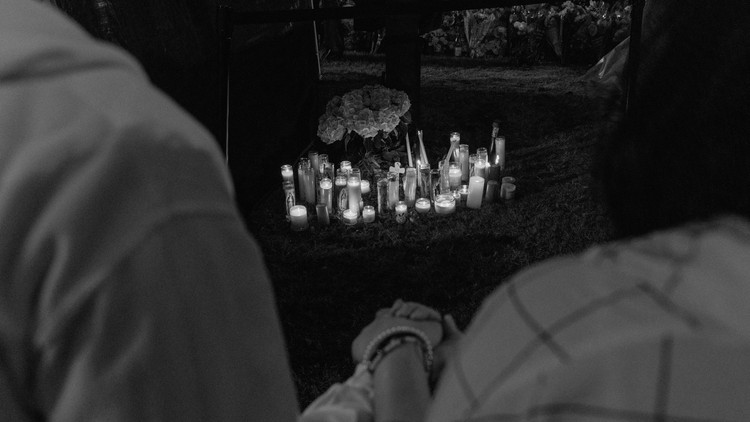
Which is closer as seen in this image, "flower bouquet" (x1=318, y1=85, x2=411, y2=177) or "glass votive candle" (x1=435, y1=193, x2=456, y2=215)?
"glass votive candle" (x1=435, y1=193, x2=456, y2=215)

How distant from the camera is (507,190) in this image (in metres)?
3.71

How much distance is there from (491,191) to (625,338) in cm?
326

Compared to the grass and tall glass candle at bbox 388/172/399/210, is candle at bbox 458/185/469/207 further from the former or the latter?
tall glass candle at bbox 388/172/399/210

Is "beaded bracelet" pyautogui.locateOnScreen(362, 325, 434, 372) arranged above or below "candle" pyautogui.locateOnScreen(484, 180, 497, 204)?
above

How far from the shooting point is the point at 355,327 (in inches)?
102

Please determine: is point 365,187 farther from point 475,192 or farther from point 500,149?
point 500,149

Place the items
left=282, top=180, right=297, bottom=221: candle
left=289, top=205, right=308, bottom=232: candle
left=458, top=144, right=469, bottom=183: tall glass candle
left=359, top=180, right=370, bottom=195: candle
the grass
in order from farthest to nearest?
1. left=458, top=144, right=469, bottom=183: tall glass candle
2. left=359, top=180, right=370, bottom=195: candle
3. left=282, top=180, right=297, bottom=221: candle
4. left=289, top=205, right=308, bottom=232: candle
5. the grass

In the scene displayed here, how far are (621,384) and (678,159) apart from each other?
0.29 metres

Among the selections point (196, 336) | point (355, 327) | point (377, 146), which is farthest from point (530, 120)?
point (196, 336)

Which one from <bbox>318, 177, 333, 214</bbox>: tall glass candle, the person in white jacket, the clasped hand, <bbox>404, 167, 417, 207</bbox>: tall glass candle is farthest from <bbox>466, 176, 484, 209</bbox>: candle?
the person in white jacket

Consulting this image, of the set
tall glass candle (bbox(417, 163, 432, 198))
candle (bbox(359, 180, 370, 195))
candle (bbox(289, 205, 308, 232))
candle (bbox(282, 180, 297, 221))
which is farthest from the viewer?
candle (bbox(359, 180, 370, 195))

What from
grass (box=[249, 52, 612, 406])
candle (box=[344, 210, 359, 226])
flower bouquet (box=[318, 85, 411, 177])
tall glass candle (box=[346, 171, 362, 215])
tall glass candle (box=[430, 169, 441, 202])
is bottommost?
grass (box=[249, 52, 612, 406])

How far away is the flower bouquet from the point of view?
3879 millimetres

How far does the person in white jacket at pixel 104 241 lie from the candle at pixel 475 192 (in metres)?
3.21
